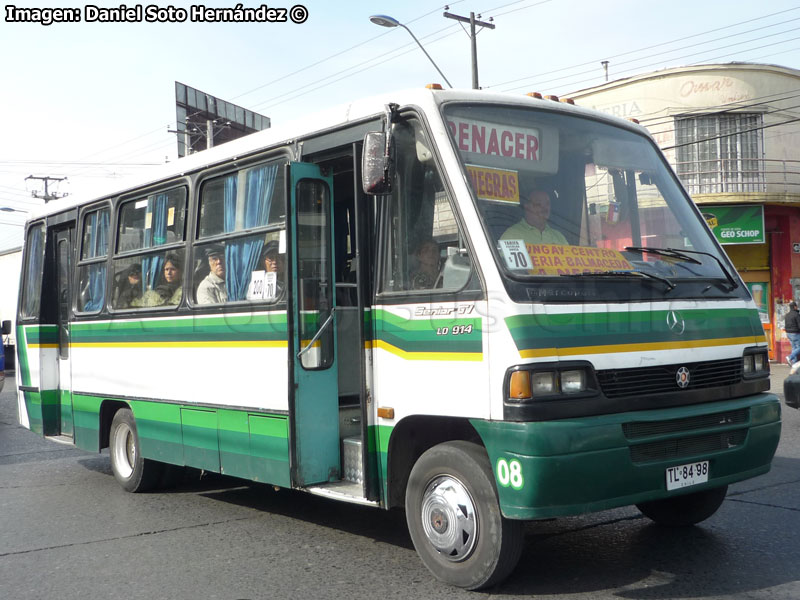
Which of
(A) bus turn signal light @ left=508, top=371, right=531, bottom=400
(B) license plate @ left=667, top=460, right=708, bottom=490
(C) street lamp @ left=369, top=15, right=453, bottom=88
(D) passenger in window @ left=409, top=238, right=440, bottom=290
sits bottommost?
(B) license plate @ left=667, top=460, right=708, bottom=490

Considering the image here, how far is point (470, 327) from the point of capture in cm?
482

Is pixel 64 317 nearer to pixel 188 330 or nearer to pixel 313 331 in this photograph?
pixel 188 330

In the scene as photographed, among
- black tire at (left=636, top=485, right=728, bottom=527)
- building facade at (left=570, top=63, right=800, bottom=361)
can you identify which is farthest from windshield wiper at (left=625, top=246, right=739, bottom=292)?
building facade at (left=570, top=63, right=800, bottom=361)

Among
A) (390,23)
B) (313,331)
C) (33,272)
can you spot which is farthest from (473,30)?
(313,331)

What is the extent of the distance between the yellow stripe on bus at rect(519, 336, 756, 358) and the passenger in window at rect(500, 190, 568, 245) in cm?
67

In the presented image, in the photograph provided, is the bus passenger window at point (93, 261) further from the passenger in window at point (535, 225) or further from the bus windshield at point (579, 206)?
the passenger in window at point (535, 225)

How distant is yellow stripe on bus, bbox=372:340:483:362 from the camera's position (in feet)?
15.7

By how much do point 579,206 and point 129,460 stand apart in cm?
526

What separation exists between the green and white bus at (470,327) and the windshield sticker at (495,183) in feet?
0.04

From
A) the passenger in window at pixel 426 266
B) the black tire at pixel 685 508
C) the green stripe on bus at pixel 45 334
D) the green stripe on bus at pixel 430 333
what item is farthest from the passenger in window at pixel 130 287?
the black tire at pixel 685 508

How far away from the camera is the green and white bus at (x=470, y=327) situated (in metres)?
4.66

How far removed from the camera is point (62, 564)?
5.87 meters

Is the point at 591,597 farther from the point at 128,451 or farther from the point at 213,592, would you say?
the point at 128,451

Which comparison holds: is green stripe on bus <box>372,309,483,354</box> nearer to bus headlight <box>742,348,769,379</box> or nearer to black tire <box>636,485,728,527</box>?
bus headlight <box>742,348,769,379</box>
